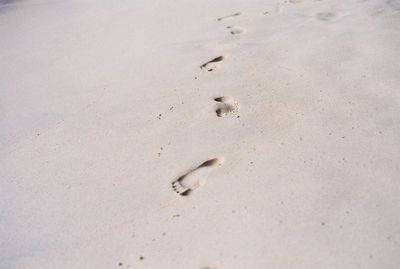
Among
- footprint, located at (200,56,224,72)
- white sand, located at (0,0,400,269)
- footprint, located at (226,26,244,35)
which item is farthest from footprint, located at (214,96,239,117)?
footprint, located at (226,26,244,35)

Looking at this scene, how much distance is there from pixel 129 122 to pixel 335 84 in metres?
1.08

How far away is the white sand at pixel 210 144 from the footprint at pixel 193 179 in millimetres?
11

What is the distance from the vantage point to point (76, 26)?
3.41 m

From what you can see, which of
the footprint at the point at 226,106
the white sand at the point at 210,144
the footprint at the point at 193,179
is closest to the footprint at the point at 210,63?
the white sand at the point at 210,144

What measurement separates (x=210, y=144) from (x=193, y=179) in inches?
9.4

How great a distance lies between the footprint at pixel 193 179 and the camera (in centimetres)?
170

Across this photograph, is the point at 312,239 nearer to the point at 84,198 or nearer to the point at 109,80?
the point at 84,198

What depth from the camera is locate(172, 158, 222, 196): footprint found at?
1.70 metres

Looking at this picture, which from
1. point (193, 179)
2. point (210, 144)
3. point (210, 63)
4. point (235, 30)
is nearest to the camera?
point (193, 179)

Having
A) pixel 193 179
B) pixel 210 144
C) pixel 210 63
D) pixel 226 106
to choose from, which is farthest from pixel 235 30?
pixel 193 179

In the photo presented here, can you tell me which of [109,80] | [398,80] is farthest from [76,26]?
[398,80]

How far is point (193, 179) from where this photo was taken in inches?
68.7

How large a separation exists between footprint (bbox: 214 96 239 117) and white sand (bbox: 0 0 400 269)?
16mm

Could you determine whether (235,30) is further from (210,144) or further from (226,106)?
(210,144)
